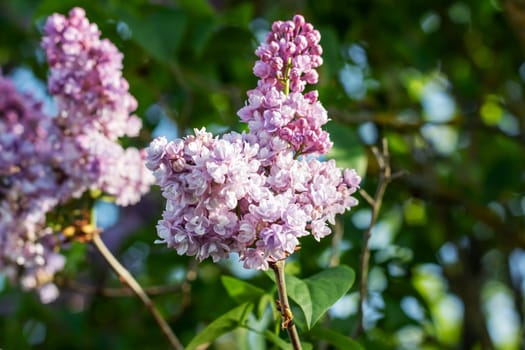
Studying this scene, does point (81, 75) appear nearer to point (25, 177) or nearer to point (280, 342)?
point (25, 177)

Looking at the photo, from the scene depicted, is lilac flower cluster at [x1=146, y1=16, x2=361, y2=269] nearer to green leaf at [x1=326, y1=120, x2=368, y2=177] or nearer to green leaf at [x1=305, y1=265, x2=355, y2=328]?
green leaf at [x1=305, y1=265, x2=355, y2=328]

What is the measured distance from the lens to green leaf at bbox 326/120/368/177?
1535mm

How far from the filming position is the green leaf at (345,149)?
153 cm

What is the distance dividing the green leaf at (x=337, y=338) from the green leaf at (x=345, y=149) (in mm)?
443

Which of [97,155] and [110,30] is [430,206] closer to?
[110,30]

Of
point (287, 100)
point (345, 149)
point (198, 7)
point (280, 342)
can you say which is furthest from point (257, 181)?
point (198, 7)

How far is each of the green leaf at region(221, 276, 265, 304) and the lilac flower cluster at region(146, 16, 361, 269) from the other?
0.30 meters

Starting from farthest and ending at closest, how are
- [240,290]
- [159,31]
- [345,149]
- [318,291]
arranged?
[159,31] → [345,149] → [240,290] → [318,291]

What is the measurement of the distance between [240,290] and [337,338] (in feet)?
0.61

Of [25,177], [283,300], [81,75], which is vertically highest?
[81,75]

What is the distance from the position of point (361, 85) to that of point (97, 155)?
121 centimetres

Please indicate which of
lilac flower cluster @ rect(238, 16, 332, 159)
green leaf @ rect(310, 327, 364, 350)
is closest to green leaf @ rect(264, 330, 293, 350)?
green leaf @ rect(310, 327, 364, 350)

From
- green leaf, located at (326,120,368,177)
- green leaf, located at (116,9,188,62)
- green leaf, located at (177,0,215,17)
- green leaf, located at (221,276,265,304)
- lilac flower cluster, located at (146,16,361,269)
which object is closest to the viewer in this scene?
lilac flower cluster, located at (146,16,361,269)

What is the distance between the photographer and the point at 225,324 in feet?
3.93
